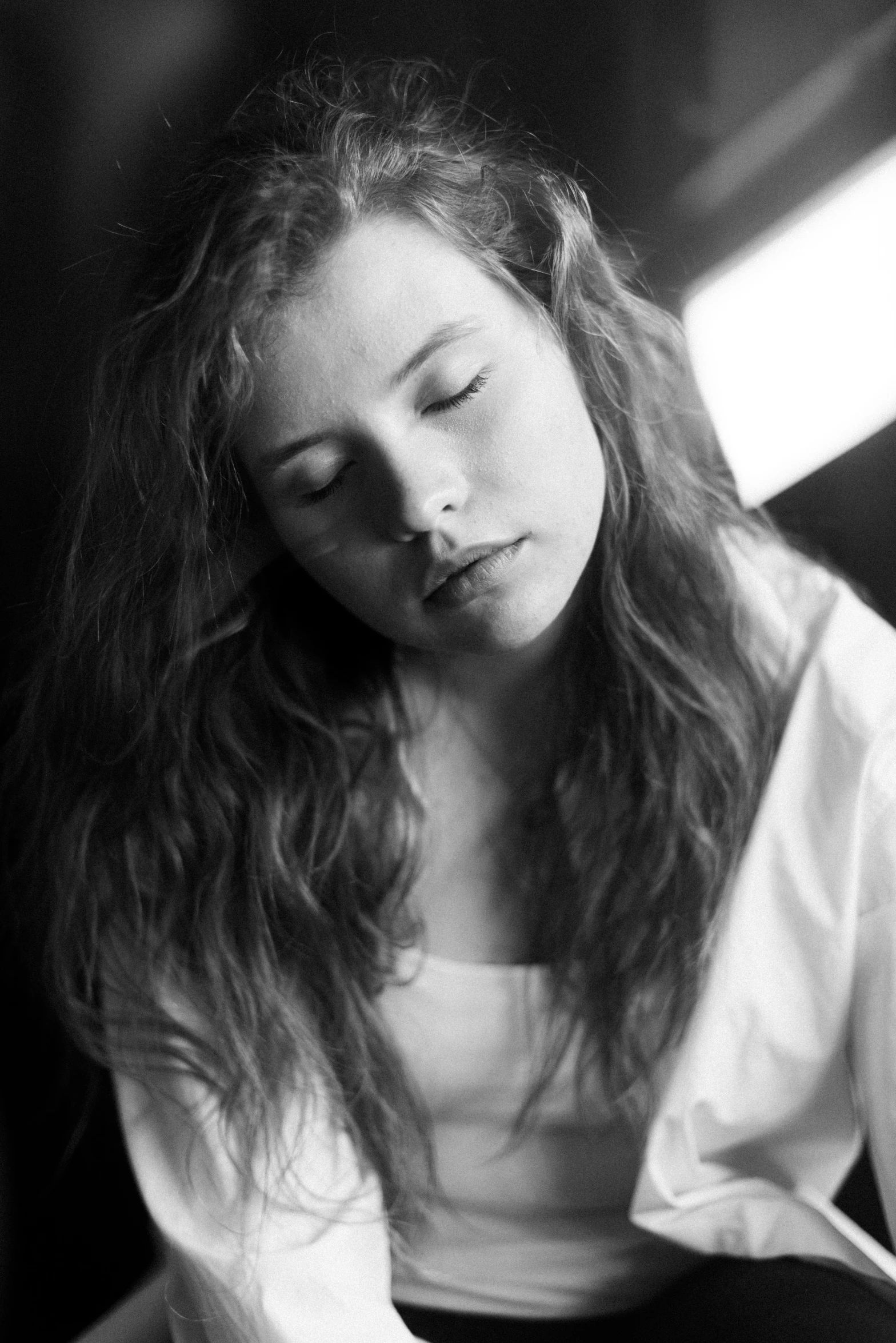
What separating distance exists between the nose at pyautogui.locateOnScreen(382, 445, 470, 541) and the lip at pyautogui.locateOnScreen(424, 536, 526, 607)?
2cm

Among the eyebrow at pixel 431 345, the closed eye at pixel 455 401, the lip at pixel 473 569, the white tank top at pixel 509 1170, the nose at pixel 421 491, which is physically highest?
the eyebrow at pixel 431 345

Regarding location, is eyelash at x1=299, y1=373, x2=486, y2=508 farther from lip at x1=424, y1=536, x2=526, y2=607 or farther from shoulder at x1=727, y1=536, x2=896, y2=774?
shoulder at x1=727, y1=536, x2=896, y2=774

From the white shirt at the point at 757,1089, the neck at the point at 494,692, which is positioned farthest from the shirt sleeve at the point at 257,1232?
the neck at the point at 494,692

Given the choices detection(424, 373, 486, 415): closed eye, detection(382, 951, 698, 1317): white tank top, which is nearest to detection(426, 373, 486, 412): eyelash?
detection(424, 373, 486, 415): closed eye

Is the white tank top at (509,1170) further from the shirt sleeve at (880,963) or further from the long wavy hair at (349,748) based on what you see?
the shirt sleeve at (880,963)

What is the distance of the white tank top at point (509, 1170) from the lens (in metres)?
0.69

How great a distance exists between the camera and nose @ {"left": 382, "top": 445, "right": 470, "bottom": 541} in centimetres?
57

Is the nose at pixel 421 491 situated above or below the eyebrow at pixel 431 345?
below

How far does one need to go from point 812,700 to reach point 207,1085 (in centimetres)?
38

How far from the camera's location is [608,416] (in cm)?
69

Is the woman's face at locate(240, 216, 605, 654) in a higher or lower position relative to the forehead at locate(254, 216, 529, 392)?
lower

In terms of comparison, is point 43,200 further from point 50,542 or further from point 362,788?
point 362,788

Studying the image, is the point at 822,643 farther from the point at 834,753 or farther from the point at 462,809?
the point at 462,809

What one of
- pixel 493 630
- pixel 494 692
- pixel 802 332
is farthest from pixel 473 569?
pixel 802 332
